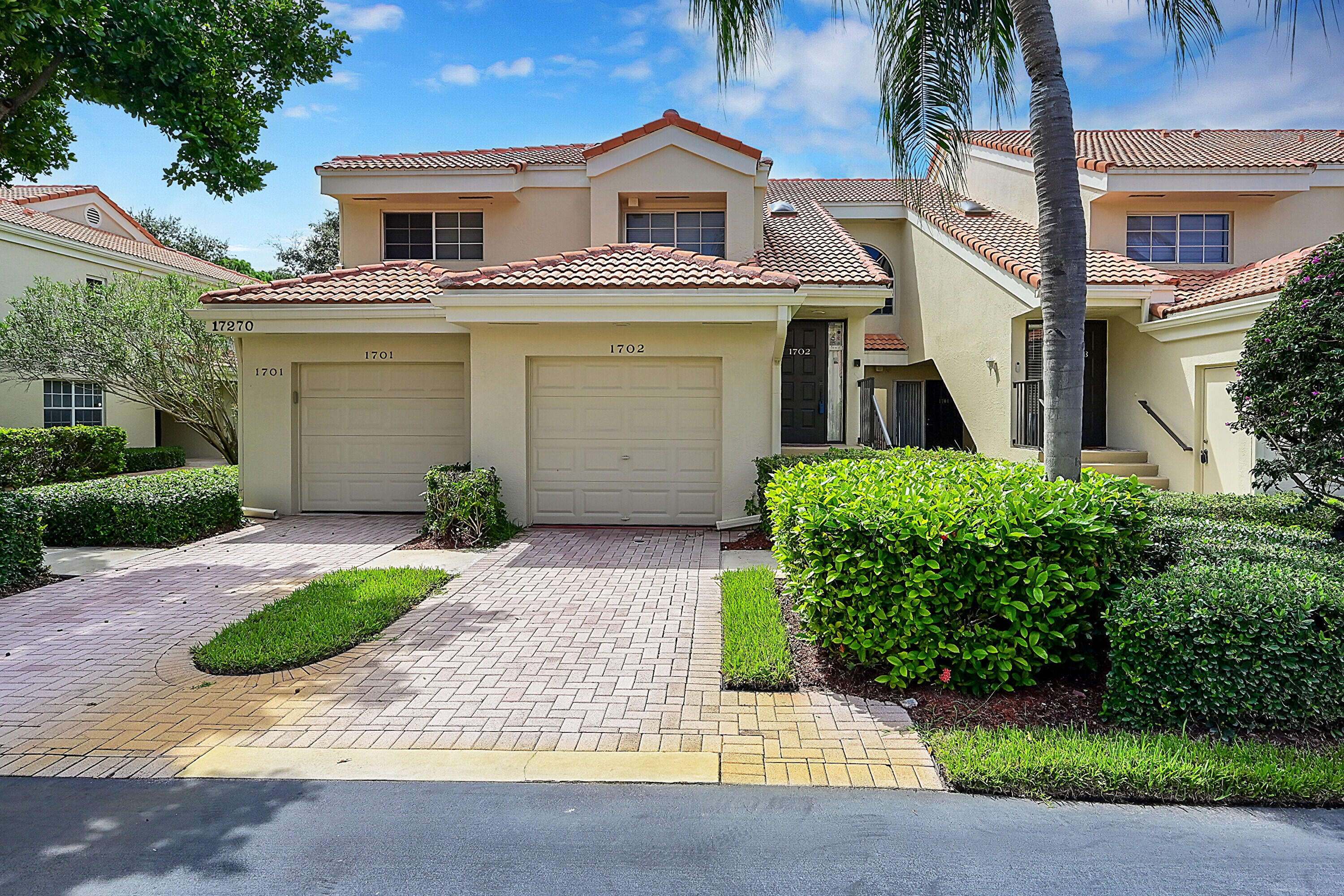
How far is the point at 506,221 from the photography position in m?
14.9

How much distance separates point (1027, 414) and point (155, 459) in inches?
837

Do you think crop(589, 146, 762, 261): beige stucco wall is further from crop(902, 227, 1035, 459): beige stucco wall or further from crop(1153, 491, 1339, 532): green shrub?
crop(1153, 491, 1339, 532): green shrub

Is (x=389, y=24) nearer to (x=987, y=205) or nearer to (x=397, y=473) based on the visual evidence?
(x=397, y=473)

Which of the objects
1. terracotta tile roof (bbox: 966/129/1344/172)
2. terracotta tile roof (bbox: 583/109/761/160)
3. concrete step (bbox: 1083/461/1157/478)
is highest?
terracotta tile roof (bbox: 966/129/1344/172)

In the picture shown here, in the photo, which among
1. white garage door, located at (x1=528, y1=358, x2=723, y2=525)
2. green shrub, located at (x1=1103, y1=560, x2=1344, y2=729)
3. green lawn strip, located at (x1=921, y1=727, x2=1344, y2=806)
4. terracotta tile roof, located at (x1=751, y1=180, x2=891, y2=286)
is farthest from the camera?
terracotta tile roof, located at (x1=751, y1=180, x2=891, y2=286)

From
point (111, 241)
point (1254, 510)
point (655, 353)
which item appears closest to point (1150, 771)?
point (1254, 510)

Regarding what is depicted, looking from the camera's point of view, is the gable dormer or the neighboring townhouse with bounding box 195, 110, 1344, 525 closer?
the neighboring townhouse with bounding box 195, 110, 1344, 525

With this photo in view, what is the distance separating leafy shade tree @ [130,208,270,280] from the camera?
37.3 meters

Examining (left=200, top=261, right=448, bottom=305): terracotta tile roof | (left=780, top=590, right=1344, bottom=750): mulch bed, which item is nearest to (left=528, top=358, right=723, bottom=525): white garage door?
(left=200, top=261, right=448, bottom=305): terracotta tile roof

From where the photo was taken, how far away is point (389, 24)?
35.7ft

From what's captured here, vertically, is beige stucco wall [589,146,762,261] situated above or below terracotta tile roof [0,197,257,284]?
below

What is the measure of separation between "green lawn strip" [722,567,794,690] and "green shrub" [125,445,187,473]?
18.8 meters

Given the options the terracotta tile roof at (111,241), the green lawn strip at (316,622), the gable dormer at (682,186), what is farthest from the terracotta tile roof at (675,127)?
Answer: the terracotta tile roof at (111,241)

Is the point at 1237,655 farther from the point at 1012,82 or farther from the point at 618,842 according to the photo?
the point at 1012,82
